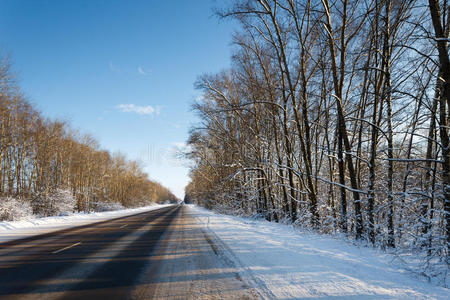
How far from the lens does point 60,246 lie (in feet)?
26.2

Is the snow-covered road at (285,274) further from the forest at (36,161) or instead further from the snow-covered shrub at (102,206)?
the snow-covered shrub at (102,206)

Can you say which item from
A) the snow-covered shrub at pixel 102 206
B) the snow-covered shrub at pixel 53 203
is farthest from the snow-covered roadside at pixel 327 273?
the snow-covered shrub at pixel 102 206

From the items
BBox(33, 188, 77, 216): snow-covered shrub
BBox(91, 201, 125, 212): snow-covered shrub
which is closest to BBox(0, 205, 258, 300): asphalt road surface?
BBox(33, 188, 77, 216): snow-covered shrub

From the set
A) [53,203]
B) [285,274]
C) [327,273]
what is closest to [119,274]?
[285,274]

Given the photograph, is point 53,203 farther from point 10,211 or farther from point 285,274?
point 285,274

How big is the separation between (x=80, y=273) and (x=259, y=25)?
11945 mm

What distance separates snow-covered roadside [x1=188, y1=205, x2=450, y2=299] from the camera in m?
3.67

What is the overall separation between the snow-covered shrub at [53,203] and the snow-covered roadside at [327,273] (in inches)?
971

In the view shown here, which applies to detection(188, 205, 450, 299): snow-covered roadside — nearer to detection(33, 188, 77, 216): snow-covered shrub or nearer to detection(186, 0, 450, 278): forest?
detection(186, 0, 450, 278): forest

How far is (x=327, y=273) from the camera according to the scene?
4.50 metres

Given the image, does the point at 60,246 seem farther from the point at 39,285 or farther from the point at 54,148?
the point at 54,148

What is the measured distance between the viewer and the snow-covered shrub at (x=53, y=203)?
75.7 ft

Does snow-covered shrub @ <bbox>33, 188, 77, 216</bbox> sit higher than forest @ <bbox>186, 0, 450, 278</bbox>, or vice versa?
forest @ <bbox>186, 0, 450, 278</bbox>

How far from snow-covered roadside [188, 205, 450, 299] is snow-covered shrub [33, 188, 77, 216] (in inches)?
971
